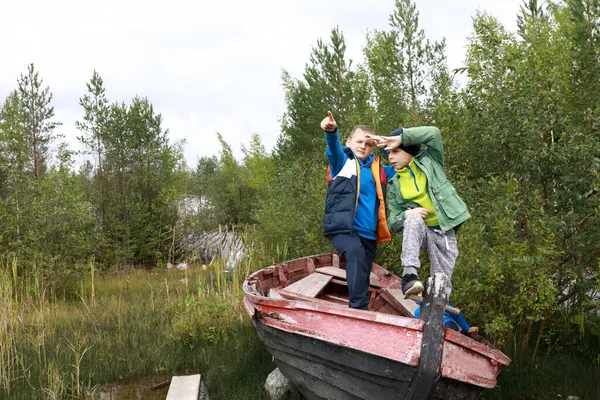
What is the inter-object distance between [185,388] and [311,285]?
1652 millimetres

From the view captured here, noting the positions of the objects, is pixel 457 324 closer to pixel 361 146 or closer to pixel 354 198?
pixel 354 198

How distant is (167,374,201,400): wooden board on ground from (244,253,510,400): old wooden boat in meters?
1.19

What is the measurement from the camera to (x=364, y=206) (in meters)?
4.24

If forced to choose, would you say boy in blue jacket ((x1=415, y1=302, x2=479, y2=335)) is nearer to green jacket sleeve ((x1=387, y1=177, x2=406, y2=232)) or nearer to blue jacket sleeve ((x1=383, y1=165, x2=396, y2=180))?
green jacket sleeve ((x1=387, y1=177, x2=406, y2=232))

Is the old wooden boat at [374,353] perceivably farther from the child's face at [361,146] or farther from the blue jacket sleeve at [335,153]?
the child's face at [361,146]

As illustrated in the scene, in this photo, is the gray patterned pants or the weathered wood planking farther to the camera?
the weathered wood planking

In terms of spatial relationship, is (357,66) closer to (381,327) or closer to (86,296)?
(86,296)

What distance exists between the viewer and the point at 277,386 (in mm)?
4992

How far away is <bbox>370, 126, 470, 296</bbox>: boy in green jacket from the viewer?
3520 millimetres

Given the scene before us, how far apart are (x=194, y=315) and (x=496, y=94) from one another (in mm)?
4508

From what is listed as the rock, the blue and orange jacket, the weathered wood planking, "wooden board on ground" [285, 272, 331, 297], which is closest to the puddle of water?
the rock

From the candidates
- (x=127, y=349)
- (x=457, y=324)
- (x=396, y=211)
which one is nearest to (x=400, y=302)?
(x=457, y=324)

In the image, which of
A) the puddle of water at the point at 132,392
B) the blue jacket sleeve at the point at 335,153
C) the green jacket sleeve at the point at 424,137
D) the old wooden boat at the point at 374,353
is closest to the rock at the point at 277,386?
the old wooden boat at the point at 374,353

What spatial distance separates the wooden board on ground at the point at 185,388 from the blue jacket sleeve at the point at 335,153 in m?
2.57
